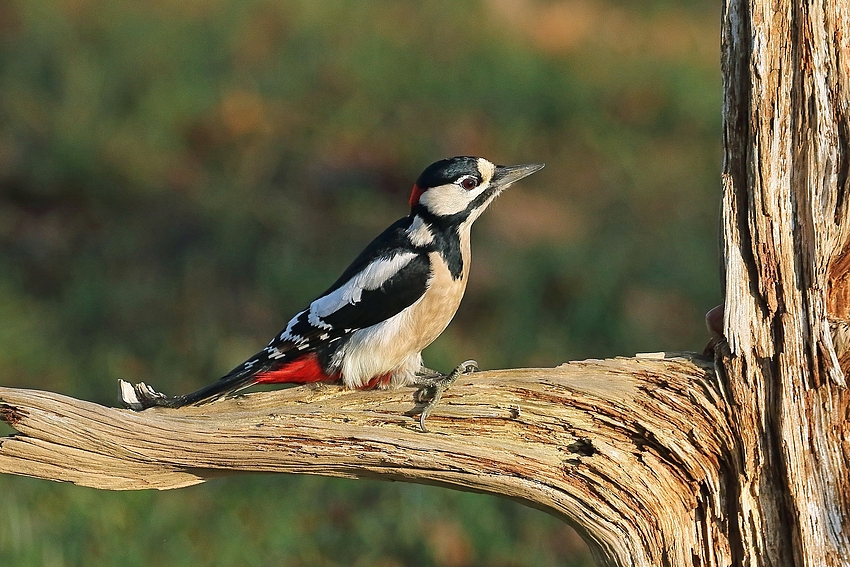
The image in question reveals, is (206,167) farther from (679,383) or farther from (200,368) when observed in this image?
(679,383)

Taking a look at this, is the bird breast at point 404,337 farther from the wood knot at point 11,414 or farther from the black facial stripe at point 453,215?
the wood knot at point 11,414

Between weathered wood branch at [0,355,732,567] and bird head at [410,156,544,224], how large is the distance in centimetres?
81

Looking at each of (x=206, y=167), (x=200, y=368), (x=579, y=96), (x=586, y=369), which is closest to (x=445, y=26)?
(x=579, y=96)

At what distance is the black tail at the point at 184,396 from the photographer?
8.71ft

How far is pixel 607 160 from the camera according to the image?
646cm

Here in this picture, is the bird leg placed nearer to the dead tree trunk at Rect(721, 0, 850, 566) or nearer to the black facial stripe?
the black facial stripe

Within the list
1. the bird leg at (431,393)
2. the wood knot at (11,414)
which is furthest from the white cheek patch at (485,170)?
the wood knot at (11,414)

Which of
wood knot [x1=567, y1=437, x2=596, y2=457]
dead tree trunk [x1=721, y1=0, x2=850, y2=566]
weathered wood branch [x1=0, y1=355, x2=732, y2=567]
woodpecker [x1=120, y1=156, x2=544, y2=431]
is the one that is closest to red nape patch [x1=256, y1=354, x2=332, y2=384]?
woodpecker [x1=120, y1=156, x2=544, y2=431]

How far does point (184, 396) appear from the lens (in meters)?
2.74

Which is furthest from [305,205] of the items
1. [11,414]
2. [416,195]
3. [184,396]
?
[11,414]

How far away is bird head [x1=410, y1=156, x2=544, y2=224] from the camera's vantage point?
10.1 ft

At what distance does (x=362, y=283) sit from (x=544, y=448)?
2.92ft

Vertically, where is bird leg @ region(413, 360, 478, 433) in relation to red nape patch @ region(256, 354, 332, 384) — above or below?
below

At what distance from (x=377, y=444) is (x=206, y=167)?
12.9ft
